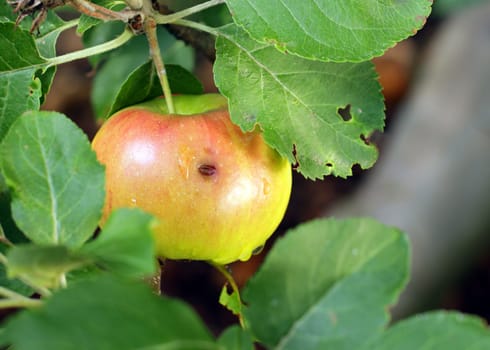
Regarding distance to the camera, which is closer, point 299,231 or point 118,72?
point 299,231

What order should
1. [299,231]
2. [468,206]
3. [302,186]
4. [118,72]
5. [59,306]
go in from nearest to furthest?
[59,306], [299,231], [118,72], [468,206], [302,186]

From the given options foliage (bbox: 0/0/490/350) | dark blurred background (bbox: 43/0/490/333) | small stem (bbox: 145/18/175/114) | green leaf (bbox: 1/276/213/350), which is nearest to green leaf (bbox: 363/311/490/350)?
foliage (bbox: 0/0/490/350)

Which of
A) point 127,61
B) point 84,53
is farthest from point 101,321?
point 127,61

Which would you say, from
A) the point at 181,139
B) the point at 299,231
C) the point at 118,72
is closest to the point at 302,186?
the point at 118,72

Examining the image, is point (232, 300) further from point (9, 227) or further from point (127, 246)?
point (127, 246)

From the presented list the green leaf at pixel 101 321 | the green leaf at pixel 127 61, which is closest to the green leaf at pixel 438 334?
the green leaf at pixel 101 321

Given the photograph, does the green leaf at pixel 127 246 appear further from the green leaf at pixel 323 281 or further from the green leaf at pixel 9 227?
the green leaf at pixel 9 227

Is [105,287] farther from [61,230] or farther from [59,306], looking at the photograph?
[61,230]
